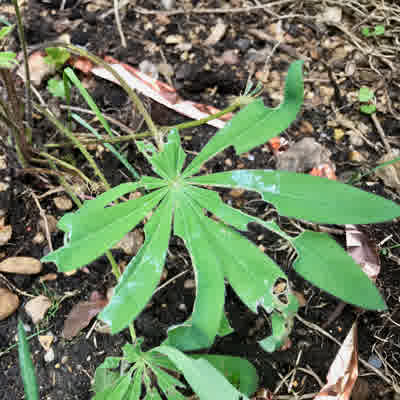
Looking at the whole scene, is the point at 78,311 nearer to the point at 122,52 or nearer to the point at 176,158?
the point at 176,158

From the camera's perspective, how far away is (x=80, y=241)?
0.72 metres

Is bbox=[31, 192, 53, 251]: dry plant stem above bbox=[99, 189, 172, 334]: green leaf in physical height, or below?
below

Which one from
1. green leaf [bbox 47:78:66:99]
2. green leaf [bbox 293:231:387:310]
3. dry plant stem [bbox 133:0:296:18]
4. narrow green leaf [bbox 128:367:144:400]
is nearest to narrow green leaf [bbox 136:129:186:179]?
green leaf [bbox 293:231:387:310]

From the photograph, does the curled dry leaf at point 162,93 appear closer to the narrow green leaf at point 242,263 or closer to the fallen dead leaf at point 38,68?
the fallen dead leaf at point 38,68

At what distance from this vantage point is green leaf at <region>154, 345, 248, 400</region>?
666 mm

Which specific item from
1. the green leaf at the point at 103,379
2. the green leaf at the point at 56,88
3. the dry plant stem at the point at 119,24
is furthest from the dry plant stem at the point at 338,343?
the dry plant stem at the point at 119,24

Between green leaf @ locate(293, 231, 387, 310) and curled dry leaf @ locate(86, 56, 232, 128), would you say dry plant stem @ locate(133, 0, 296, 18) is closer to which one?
curled dry leaf @ locate(86, 56, 232, 128)

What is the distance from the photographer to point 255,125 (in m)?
0.82

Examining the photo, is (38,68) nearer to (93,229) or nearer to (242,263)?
(93,229)

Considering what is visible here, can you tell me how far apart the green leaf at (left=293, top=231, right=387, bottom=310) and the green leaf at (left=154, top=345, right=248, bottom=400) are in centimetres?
23

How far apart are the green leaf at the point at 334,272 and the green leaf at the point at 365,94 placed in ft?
2.70

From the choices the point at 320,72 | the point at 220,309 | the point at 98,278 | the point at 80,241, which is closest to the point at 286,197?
the point at 220,309

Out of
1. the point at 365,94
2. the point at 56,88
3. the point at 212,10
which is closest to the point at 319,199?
the point at 365,94

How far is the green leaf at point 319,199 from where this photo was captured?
2.30 feet
